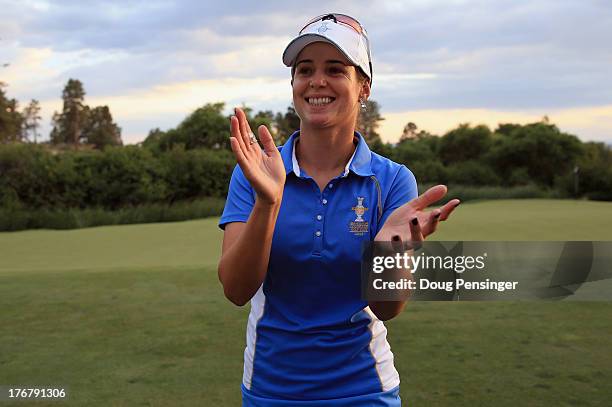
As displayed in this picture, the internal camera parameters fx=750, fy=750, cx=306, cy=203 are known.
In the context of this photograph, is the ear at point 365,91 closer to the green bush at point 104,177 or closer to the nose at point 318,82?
the nose at point 318,82

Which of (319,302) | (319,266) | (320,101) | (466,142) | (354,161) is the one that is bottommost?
(319,302)

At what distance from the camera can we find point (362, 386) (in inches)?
96.3

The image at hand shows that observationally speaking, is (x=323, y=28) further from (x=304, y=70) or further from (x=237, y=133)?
(x=237, y=133)

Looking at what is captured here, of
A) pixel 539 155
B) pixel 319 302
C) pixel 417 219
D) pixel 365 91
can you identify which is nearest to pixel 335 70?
pixel 365 91

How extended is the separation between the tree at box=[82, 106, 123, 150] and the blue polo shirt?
217 feet

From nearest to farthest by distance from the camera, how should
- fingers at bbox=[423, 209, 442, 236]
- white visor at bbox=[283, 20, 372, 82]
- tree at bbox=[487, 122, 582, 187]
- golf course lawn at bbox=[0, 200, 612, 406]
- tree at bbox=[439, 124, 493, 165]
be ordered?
1. fingers at bbox=[423, 209, 442, 236]
2. white visor at bbox=[283, 20, 372, 82]
3. golf course lawn at bbox=[0, 200, 612, 406]
4. tree at bbox=[487, 122, 582, 187]
5. tree at bbox=[439, 124, 493, 165]

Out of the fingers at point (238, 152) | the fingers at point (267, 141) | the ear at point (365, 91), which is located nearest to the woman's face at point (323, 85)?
the ear at point (365, 91)

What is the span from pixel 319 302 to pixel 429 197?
554mm

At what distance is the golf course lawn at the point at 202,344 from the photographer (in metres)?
5.11

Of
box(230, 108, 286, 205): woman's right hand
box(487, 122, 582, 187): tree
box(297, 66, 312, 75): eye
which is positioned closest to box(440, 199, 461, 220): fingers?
box(230, 108, 286, 205): woman's right hand

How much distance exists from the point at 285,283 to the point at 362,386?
16.5 inches

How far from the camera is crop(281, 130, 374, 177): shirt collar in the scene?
2.54m

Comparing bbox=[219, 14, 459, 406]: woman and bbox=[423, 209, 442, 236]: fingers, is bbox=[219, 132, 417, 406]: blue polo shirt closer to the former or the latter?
bbox=[219, 14, 459, 406]: woman

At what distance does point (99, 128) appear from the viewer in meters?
67.6
